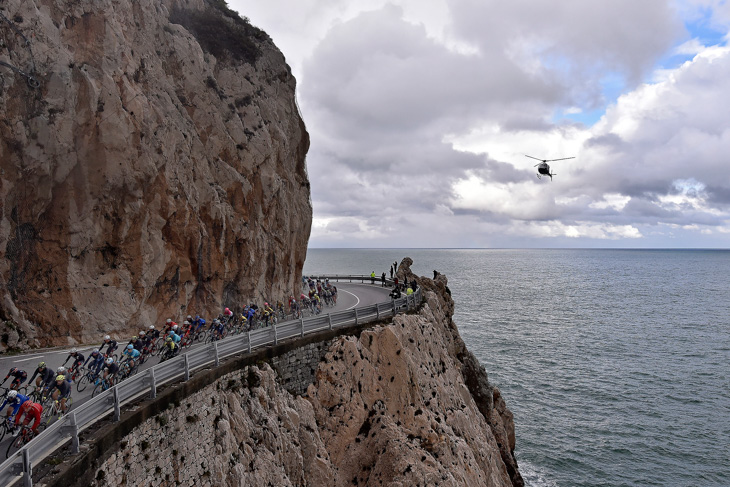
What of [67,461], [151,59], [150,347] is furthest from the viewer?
[151,59]

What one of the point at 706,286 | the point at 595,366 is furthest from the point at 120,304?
the point at 706,286

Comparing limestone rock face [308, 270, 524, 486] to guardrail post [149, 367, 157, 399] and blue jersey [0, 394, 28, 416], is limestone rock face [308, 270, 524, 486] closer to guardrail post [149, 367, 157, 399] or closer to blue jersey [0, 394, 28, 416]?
guardrail post [149, 367, 157, 399]

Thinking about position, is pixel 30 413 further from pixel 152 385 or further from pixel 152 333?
pixel 152 333

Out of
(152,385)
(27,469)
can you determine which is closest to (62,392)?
(152,385)

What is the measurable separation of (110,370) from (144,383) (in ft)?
4.87

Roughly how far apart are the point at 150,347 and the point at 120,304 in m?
5.38

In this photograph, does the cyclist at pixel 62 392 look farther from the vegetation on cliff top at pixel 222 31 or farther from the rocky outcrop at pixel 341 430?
the vegetation on cliff top at pixel 222 31

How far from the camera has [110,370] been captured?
40.2ft

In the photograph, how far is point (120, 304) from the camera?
19375 millimetres

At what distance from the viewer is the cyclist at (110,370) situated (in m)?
12.1

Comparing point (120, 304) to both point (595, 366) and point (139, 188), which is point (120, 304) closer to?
point (139, 188)

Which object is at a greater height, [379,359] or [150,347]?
[150,347]

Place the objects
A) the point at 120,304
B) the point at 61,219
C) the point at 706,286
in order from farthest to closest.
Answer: the point at 706,286, the point at 120,304, the point at 61,219

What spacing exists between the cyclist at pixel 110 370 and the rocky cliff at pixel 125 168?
7597mm
